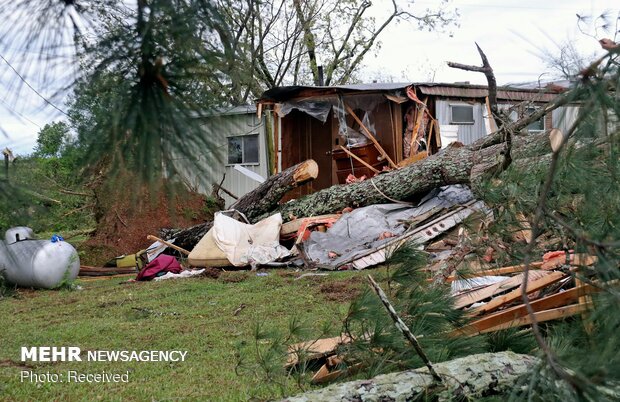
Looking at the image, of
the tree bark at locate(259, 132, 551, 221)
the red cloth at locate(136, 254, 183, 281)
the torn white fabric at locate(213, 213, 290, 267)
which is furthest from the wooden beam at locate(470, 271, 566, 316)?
the red cloth at locate(136, 254, 183, 281)

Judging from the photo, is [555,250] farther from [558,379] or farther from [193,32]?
[193,32]

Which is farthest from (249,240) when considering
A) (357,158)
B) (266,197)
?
(357,158)

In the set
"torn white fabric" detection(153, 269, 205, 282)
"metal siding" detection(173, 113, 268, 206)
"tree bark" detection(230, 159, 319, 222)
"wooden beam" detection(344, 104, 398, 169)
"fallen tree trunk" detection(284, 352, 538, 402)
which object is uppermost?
"wooden beam" detection(344, 104, 398, 169)

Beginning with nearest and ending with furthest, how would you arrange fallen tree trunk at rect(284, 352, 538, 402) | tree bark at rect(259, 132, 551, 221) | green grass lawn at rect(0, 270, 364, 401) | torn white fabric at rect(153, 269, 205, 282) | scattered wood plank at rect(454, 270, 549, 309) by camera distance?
fallen tree trunk at rect(284, 352, 538, 402)
green grass lawn at rect(0, 270, 364, 401)
scattered wood plank at rect(454, 270, 549, 309)
torn white fabric at rect(153, 269, 205, 282)
tree bark at rect(259, 132, 551, 221)

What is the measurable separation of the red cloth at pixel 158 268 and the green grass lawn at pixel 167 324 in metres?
0.45

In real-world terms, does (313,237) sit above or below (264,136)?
below

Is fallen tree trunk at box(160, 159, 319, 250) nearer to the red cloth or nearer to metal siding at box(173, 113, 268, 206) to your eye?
the red cloth

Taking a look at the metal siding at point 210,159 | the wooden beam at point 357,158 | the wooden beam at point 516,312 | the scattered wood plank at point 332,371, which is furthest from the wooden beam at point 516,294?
the wooden beam at point 357,158

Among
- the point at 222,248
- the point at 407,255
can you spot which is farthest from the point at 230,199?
the point at 407,255

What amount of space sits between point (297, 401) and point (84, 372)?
2735 millimetres

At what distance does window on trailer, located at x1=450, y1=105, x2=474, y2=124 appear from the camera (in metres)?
17.5

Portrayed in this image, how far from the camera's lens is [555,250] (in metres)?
4.87

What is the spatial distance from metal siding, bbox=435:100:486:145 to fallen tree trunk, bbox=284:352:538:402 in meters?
14.4

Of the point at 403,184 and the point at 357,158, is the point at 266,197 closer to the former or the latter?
the point at 403,184
